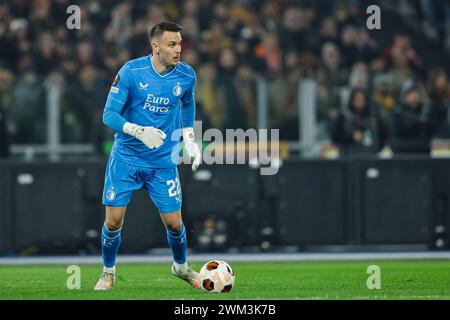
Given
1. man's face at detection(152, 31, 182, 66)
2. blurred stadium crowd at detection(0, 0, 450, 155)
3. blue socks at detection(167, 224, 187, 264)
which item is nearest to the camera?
man's face at detection(152, 31, 182, 66)

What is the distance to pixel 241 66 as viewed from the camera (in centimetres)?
2044

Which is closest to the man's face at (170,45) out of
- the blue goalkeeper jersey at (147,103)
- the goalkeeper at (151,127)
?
the goalkeeper at (151,127)

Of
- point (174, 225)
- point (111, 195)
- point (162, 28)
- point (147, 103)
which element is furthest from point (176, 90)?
point (174, 225)

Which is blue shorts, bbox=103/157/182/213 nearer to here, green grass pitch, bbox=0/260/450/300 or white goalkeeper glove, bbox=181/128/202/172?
white goalkeeper glove, bbox=181/128/202/172

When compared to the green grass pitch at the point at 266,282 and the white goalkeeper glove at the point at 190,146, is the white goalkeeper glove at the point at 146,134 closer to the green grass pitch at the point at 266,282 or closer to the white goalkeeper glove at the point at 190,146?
the white goalkeeper glove at the point at 190,146

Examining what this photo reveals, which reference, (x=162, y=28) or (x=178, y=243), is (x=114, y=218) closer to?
(x=178, y=243)

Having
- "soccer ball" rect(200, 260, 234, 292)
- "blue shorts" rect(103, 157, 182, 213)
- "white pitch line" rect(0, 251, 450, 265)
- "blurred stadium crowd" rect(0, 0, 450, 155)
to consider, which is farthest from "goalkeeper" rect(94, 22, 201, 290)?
"blurred stadium crowd" rect(0, 0, 450, 155)

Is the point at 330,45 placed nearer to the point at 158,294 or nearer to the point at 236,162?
the point at 236,162

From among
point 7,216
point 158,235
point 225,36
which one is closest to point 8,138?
point 7,216

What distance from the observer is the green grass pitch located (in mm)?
11969

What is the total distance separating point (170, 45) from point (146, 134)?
0.94m

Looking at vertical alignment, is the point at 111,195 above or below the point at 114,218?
above

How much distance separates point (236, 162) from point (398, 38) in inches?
202

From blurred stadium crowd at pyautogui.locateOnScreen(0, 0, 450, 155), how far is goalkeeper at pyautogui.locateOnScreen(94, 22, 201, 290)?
21.1 ft
